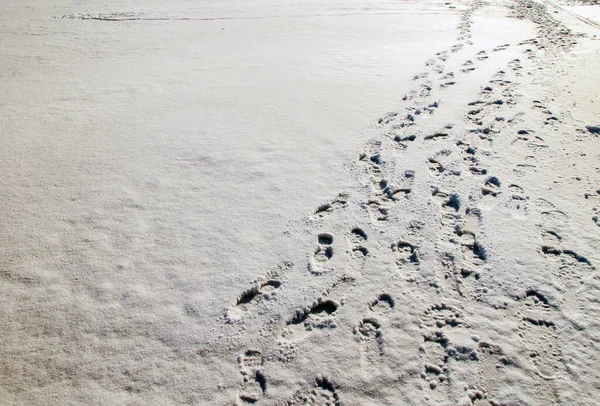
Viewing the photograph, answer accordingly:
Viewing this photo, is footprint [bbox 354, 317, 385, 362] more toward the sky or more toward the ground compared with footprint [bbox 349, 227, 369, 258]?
more toward the ground

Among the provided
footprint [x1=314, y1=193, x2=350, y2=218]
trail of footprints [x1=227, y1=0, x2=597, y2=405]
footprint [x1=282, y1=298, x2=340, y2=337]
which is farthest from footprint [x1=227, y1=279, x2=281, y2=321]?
footprint [x1=314, y1=193, x2=350, y2=218]

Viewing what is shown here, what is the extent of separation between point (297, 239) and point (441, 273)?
829mm

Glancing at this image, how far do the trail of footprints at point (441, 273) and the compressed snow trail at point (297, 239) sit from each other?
1 centimetres

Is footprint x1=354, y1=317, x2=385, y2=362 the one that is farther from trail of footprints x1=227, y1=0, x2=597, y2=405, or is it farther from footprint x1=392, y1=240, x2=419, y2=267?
footprint x1=392, y1=240, x2=419, y2=267

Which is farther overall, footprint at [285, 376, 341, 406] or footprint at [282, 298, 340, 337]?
footprint at [282, 298, 340, 337]

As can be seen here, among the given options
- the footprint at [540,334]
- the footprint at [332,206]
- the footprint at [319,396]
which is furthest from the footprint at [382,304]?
the footprint at [332,206]

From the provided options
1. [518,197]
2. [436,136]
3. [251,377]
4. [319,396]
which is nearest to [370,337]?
[319,396]

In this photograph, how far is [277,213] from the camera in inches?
99.3

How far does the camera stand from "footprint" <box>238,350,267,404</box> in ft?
5.18

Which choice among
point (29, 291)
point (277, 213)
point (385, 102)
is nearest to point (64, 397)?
point (29, 291)

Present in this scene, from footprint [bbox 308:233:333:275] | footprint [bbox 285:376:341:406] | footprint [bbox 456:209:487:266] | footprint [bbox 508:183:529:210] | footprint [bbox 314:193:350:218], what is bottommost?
Result: footprint [bbox 285:376:341:406]

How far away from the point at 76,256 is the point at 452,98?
12.0 feet

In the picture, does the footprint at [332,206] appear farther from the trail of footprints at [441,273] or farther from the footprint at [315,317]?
the footprint at [315,317]

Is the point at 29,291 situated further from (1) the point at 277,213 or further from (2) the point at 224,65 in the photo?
(2) the point at 224,65
